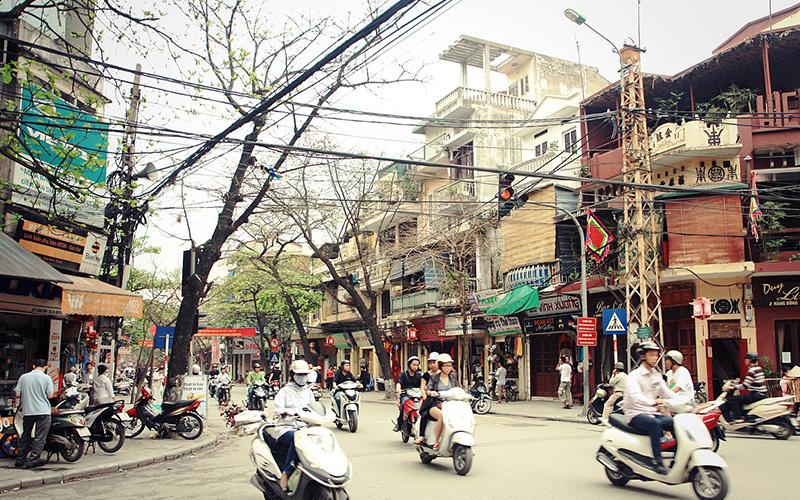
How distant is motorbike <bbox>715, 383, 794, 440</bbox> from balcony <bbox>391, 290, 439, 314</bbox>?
21.8 meters

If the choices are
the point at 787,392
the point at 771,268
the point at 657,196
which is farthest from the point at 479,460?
the point at 657,196

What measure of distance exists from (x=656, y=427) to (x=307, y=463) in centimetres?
372

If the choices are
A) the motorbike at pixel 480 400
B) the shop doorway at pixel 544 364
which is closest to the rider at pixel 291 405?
the motorbike at pixel 480 400

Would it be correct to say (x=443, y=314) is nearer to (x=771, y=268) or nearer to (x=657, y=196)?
(x=657, y=196)

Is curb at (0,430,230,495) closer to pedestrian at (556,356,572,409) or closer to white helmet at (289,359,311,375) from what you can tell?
white helmet at (289,359,311,375)

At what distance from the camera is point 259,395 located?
798 inches

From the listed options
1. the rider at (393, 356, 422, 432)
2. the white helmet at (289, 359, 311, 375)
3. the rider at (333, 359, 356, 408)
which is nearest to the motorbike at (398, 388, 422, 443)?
the rider at (393, 356, 422, 432)

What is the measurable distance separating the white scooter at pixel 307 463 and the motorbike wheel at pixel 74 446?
4.89 metres

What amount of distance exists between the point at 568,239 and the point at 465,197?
6.63m

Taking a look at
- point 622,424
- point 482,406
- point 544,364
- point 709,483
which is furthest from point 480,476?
point 544,364

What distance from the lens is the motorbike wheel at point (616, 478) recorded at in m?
7.86

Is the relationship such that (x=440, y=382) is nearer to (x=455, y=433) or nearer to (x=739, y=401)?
(x=455, y=433)

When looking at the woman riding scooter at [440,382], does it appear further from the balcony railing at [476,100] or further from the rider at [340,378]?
the balcony railing at [476,100]

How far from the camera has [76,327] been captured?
18859 millimetres
